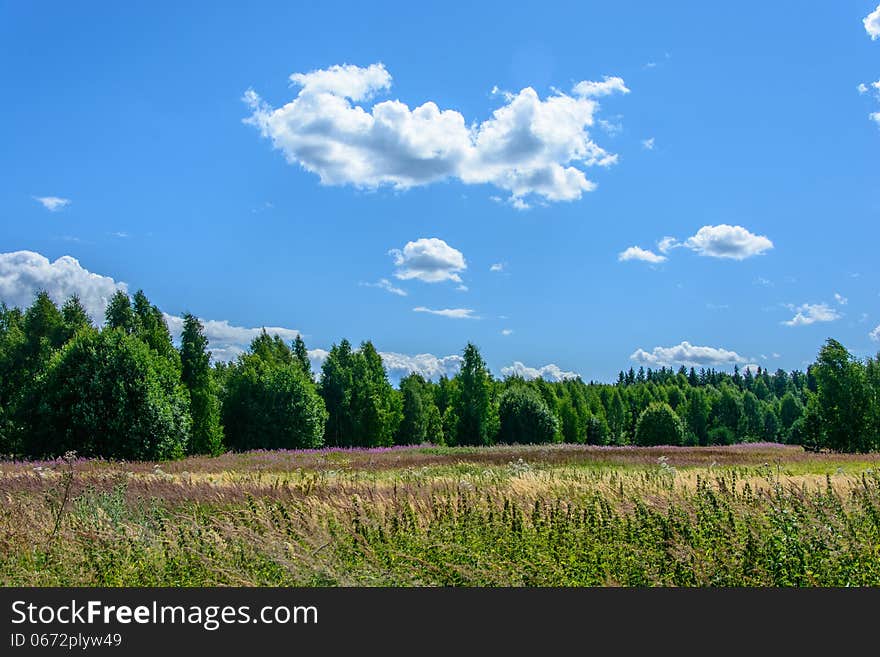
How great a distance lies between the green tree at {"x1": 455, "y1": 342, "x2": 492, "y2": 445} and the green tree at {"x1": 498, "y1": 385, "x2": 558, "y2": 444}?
8.47 feet

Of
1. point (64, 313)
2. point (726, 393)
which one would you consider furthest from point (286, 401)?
point (726, 393)

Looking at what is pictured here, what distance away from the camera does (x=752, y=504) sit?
9.23m

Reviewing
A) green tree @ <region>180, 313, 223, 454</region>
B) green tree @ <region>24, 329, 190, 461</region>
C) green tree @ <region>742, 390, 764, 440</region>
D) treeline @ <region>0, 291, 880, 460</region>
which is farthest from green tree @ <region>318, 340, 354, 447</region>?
green tree @ <region>742, 390, 764, 440</region>

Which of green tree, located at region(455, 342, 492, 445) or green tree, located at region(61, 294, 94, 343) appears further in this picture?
green tree, located at region(455, 342, 492, 445)

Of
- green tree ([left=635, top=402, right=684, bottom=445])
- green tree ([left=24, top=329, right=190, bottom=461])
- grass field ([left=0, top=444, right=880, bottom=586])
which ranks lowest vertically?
green tree ([left=635, top=402, right=684, bottom=445])

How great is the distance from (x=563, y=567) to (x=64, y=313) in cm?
4300

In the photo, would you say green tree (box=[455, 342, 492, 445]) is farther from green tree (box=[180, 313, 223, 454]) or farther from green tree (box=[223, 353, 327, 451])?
green tree (box=[180, 313, 223, 454])

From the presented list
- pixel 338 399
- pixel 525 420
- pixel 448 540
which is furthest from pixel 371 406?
pixel 448 540

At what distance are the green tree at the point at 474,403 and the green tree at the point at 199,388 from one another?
2063 cm

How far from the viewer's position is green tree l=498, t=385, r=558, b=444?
2149 inches

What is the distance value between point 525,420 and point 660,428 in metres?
13.4

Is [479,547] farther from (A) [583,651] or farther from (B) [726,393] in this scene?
(B) [726,393]

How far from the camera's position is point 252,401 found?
4331cm

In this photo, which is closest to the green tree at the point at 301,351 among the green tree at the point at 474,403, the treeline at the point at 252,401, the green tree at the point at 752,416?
the treeline at the point at 252,401
